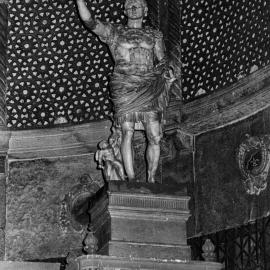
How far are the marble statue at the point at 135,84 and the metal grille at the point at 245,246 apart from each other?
165 centimetres

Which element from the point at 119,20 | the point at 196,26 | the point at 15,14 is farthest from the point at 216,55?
the point at 15,14

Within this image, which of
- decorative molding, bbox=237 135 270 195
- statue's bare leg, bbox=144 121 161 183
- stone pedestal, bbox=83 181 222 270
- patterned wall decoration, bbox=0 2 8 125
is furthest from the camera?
patterned wall decoration, bbox=0 2 8 125

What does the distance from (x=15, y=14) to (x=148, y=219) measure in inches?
214

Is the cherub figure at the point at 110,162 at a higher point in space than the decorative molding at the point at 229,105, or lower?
lower

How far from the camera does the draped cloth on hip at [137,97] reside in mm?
12422

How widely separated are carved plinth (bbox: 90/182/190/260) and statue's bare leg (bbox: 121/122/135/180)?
1.28 ft

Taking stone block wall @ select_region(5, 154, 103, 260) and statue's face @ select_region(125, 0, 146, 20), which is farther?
stone block wall @ select_region(5, 154, 103, 260)

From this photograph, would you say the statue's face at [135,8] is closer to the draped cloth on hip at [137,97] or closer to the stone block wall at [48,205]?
the draped cloth on hip at [137,97]

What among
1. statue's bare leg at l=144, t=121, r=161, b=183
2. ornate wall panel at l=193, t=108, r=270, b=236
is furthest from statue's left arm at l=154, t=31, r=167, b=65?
ornate wall panel at l=193, t=108, r=270, b=236

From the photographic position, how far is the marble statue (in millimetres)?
12438

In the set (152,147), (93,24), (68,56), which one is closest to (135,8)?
(93,24)

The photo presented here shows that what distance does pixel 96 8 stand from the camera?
15.9m

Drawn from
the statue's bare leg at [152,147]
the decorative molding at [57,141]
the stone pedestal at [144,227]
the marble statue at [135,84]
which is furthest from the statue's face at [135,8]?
the decorative molding at [57,141]

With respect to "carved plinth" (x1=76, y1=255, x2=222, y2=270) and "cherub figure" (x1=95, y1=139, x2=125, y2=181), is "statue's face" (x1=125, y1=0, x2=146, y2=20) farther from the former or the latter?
"carved plinth" (x1=76, y1=255, x2=222, y2=270)
